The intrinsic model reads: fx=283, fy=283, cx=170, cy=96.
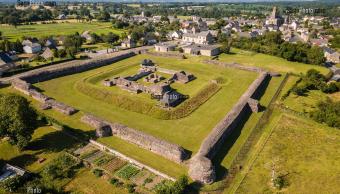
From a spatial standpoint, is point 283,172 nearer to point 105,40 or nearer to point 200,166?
point 200,166

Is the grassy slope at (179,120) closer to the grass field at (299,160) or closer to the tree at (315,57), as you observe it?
the grass field at (299,160)

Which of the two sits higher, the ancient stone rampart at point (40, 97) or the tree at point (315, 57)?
the tree at point (315, 57)

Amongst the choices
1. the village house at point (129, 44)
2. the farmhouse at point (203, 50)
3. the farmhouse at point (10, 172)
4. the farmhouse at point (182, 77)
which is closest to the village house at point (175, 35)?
the village house at point (129, 44)

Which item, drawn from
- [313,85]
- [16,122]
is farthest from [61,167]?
[313,85]

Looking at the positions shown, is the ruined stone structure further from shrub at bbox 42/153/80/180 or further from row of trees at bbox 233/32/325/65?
row of trees at bbox 233/32/325/65

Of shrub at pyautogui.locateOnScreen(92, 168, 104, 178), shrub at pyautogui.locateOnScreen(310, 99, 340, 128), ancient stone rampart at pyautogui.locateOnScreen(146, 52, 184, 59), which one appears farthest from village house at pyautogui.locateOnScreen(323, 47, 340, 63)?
→ shrub at pyautogui.locateOnScreen(92, 168, 104, 178)

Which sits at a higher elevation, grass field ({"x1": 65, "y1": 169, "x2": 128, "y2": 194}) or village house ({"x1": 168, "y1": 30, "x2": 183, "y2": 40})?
village house ({"x1": 168, "y1": 30, "x2": 183, "y2": 40})
